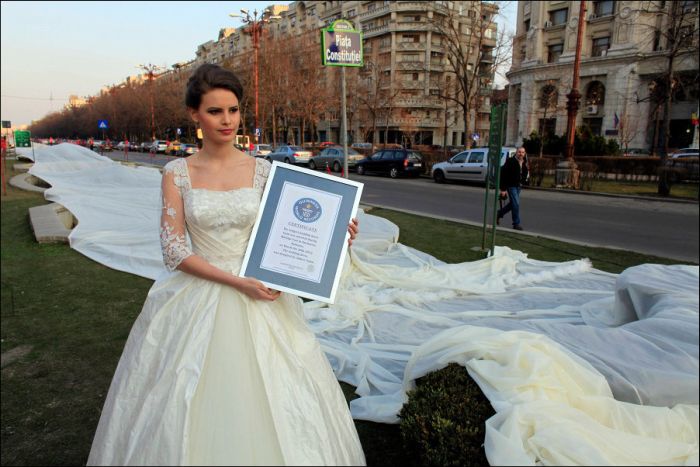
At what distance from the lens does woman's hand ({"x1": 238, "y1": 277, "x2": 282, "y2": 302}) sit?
186 centimetres

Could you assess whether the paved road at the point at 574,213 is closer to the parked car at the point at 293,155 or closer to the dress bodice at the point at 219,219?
the dress bodice at the point at 219,219

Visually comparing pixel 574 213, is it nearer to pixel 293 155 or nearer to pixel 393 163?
pixel 393 163

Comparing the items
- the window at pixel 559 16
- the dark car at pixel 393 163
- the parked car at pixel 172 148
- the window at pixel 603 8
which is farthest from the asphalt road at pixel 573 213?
the window at pixel 559 16

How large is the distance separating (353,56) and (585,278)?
4951 mm

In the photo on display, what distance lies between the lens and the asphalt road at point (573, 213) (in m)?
8.34

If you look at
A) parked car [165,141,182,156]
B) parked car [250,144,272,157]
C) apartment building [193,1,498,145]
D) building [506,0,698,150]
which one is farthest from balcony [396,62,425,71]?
parked car [250,144,272,157]

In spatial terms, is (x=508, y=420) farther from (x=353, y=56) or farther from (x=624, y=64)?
(x=624, y=64)

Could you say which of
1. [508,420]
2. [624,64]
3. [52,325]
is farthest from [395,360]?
[624,64]

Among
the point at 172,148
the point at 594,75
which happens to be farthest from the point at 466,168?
the point at 172,148

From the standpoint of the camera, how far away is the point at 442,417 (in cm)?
217

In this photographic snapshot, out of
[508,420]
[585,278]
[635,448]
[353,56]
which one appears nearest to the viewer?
[635,448]

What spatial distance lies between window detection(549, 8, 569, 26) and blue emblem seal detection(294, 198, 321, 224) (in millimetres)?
49719

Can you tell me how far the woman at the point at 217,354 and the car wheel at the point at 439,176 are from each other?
18983 millimetres

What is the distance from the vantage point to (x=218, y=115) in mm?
2000
